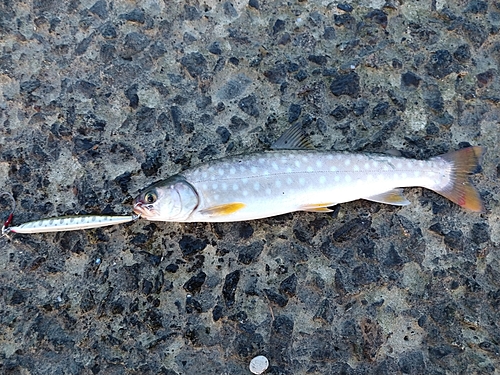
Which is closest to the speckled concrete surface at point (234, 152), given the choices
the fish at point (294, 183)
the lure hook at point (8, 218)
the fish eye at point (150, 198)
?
the lure hook at point (8, 218)

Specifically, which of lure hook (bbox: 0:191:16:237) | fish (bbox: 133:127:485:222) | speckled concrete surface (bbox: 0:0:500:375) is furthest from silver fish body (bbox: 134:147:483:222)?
lure hook (bbox: 0:191:16:237)

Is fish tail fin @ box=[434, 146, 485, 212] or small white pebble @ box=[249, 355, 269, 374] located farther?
fish tail fin @ box=[434, 146, 485, 212]

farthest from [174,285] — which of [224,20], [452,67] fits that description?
[452,67]

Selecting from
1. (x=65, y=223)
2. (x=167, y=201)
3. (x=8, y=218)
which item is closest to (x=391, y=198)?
(x=167, y=201)

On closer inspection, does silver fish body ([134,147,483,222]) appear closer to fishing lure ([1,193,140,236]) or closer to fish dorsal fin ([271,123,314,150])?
fish dorsal fin ([271,123,314,150])

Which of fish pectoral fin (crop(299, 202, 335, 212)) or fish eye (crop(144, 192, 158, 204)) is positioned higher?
fish eye (crop(144, 192, 158, 204))

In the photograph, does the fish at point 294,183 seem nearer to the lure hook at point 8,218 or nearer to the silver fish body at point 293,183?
the silver fish body at point 293,183
